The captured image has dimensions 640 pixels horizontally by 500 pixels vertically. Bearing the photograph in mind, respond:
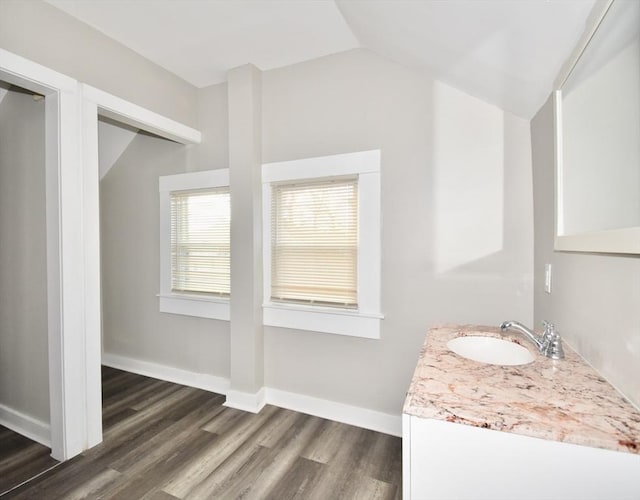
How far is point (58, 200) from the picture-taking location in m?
1.91

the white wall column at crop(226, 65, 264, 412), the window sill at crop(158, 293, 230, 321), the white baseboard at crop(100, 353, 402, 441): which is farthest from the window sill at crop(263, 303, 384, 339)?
the white baseboard at crop(100, 353, 402, 441)

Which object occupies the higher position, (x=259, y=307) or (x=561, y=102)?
(x=561, y=102)

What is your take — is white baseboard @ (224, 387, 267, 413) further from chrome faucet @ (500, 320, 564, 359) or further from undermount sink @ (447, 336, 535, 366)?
chrome faucet @ (500, 320, 564, 359)

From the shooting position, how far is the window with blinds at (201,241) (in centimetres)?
291

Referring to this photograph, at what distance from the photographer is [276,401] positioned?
266 cm

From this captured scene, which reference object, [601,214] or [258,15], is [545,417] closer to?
[601,214]

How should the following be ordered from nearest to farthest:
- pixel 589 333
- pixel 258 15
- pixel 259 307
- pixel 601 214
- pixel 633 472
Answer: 1. pixel 633 472
2. pixel 601 214
3. pixel 589 333
4. pixel 258 15
5. pixel 259 307

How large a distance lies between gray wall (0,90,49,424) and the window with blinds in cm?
108

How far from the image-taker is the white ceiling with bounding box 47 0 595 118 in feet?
4.06

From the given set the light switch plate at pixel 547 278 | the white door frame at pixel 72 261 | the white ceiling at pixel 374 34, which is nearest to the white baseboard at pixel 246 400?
the white door frame at pixel 72 261

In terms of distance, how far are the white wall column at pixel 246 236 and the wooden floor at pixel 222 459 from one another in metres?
0.29

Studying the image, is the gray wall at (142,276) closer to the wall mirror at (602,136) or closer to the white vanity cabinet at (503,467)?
the white vanity cabinet at (503,467)

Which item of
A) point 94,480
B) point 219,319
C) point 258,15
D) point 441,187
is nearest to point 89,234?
point 219,319

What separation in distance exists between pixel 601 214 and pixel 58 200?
2678 mm
